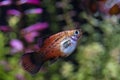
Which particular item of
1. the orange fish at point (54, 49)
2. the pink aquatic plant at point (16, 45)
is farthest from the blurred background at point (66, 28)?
the orange fish at point (54, 49)

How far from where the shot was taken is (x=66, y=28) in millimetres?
3211

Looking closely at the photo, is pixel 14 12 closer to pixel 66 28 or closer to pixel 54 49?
pixel 66 28

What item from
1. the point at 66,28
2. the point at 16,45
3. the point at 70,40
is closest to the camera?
the point at 70,40

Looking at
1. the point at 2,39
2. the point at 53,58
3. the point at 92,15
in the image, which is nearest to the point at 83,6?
the point at 92,15

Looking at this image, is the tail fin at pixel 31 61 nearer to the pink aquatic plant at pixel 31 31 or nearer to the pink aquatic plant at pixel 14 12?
the pink aquatic plant at pixel 31 31

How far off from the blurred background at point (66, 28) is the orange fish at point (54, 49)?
10cm

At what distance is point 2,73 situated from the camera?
9.58 ft

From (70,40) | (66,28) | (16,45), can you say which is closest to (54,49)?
(70,40)

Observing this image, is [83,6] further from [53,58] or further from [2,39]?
[53,58]

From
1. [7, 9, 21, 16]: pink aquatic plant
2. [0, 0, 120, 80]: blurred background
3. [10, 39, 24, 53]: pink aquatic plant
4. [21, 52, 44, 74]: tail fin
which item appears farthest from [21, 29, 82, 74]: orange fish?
[7, 9, 21, 16]: pink aquatic plant

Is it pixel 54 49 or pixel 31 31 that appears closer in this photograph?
pixel 54 49

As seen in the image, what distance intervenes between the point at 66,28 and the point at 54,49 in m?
0.73

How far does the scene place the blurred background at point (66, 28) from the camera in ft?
9.40

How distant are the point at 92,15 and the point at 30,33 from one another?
551 mm
